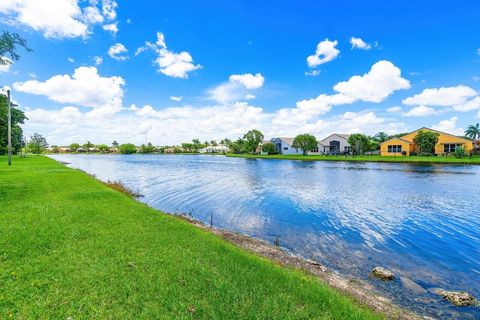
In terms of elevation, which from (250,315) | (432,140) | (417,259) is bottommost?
(417,259)

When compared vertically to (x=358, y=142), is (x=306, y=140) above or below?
above

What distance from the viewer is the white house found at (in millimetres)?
95688

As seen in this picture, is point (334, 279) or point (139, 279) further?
point (334, 279)

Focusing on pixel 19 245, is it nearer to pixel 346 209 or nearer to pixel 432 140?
pixel 346 209

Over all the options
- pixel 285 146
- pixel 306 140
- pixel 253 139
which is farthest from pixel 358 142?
pixel 253 139

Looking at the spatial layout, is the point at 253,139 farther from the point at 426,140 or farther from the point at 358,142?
the point at 426,140

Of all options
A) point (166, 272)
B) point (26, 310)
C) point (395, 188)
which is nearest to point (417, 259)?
point (166, 272)

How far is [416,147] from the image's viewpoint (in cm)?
7644

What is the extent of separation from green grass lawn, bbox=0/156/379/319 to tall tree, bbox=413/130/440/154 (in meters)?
79.1

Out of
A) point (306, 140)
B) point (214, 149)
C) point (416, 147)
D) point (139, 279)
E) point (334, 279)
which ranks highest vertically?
point (306, 140)

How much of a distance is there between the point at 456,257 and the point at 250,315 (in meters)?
10.0

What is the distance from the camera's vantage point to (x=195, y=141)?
19000 centimetres

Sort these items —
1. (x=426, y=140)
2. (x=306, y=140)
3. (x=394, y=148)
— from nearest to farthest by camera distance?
1. (x=426, y=140)
2. (x=394, y=148)
3. (x=306, y=140)

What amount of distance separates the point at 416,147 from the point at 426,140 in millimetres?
8787
